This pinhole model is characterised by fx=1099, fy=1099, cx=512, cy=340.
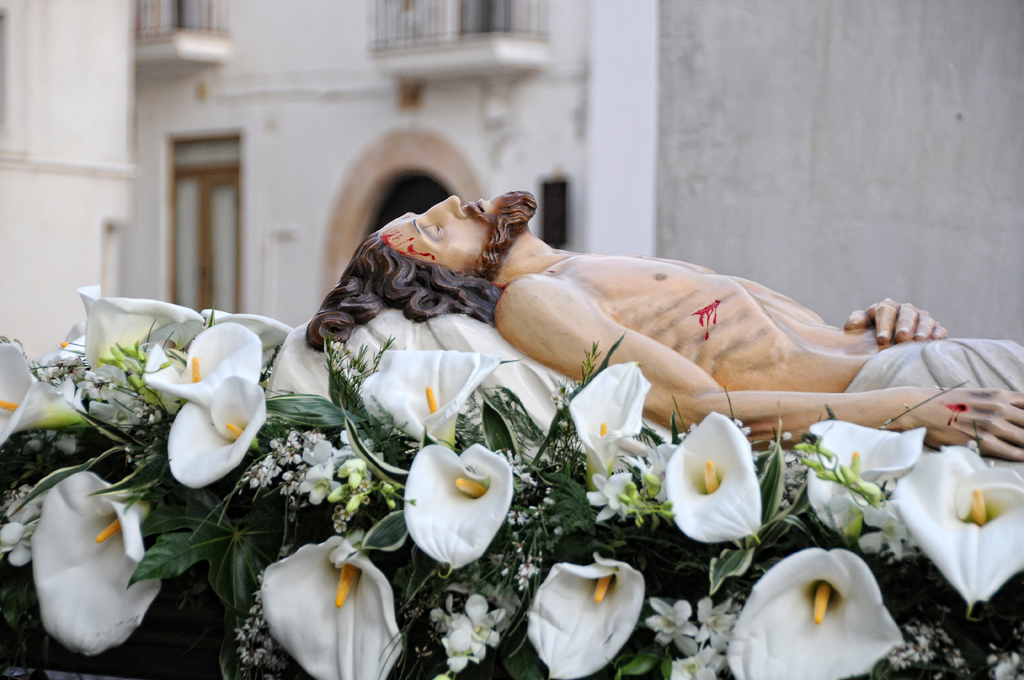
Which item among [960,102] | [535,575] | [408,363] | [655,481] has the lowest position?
[535,575]

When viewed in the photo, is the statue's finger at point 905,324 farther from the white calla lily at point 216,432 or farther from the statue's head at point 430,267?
the white calla lily at point 216,432

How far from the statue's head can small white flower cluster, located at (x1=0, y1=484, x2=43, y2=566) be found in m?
0.47

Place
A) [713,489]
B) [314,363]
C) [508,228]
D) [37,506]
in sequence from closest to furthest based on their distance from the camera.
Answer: [713,489] → [37,506] → [314,363] → [508,228]

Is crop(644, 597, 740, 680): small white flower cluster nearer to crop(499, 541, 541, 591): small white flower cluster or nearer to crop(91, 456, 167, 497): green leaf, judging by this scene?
crop(499, 541, 541, 591): small white flower cluster

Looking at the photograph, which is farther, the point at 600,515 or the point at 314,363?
the point at 314,363

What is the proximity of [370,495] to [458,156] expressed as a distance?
7831 millimetres

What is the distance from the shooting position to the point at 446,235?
5.95ft

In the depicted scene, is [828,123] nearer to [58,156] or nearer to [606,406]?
[606,406]

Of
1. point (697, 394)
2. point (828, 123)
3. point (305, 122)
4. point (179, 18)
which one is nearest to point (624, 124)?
point (828, 123)

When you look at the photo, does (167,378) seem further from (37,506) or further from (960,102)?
(960,102)

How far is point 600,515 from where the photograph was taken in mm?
1110

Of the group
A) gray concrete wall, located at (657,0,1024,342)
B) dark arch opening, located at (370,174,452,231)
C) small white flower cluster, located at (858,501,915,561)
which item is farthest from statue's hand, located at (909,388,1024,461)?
dark arch opening, located at (370,174,452,231)

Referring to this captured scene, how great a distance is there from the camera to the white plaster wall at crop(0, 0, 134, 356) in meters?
5.42

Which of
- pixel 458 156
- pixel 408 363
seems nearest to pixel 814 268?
pixel 408 363
